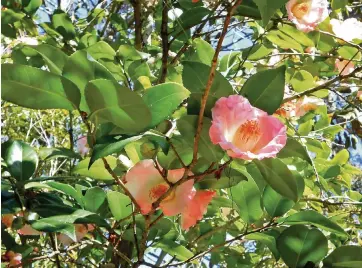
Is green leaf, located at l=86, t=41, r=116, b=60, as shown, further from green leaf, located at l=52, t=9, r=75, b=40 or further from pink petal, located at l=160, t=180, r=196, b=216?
pink petal, located at l=160, t=180, r=196, b=216

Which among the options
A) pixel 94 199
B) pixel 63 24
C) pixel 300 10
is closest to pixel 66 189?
pixel 94 199

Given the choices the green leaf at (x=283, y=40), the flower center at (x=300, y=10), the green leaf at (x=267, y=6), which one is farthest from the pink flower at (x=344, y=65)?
the green leaf at (x=267, y=6)

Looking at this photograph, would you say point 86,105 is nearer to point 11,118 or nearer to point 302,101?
point 302,101

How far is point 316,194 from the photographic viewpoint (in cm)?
141

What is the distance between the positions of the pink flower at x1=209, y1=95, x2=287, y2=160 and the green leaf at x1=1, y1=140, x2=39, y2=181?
1.05 feet

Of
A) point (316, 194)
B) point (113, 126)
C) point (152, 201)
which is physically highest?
point (113, 126)

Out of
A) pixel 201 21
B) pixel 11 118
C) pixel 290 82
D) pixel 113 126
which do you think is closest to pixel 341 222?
pixel 290 82

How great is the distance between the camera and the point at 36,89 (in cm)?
60

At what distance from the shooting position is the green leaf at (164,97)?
622mm

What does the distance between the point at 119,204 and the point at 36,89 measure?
0.30 m

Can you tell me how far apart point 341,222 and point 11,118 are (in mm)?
2113

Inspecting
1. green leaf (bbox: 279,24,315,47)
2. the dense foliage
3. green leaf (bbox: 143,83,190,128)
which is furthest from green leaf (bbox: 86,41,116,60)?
green leaf (bbox: 143,83,190,128)

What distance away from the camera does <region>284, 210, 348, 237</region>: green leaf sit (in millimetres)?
741

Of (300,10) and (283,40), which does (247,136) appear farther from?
(283,40)
